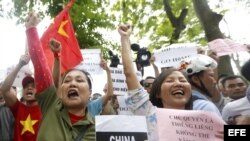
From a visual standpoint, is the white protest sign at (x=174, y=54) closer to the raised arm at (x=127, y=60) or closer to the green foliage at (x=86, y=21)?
the raised arm at (x=127, y=60)

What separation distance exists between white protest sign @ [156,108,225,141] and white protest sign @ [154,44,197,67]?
272 cm

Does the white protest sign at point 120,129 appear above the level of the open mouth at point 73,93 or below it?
below

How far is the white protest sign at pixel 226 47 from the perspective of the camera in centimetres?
542

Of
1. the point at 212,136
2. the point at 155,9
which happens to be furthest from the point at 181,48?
the point at 155,9

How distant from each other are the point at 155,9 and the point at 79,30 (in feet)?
13.0

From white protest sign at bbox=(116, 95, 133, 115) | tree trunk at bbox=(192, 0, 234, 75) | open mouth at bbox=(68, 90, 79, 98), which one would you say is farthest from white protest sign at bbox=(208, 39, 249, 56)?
tree trunk at bbox=(192, 0, 234, 75)

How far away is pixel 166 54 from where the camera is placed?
5586 mm

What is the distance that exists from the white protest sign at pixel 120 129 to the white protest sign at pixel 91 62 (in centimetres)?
299

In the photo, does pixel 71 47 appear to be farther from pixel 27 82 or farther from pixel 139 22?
pixel 139 22

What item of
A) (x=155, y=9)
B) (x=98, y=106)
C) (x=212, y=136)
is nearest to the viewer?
(x=212, y=136)

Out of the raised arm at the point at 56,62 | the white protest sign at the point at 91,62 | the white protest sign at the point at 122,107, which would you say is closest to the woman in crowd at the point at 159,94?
the raised arm at the point at 56,62

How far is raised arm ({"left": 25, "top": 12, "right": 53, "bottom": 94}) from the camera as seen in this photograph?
3.16 meters

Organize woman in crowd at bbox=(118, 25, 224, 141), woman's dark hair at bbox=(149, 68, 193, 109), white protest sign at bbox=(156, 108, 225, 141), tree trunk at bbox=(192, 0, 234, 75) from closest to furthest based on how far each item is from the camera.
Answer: white protest sign at bbox=(156, 108, 225, 141)
woman in crowd at bbox=(118, 25, 224, 141)
woman's dark hair at bbox=(149, 68, 193, 109)
tree trunk at bbox=(192, 0, 234, 75)

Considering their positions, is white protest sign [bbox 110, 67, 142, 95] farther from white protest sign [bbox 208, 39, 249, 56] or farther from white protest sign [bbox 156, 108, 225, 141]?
white protest sign [bbox 156, 108, 225, 141]
